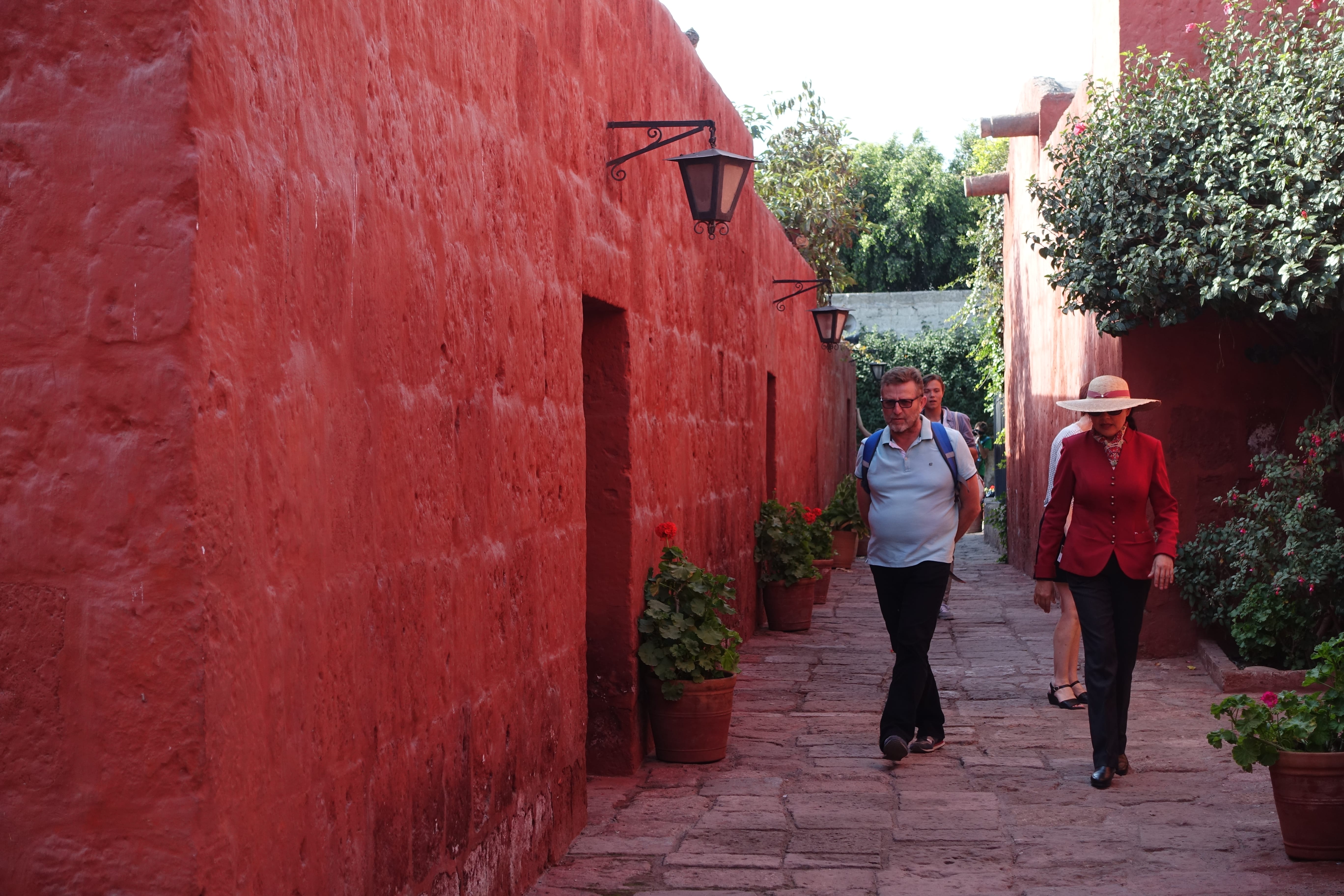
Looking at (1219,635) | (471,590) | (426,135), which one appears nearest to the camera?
(426,135)

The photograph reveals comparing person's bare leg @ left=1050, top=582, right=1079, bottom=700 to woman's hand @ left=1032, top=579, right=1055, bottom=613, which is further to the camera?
person's bare leg @ left=1050, top=582, right=1079, bottom=700

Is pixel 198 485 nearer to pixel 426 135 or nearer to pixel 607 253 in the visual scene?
pixel 426 135

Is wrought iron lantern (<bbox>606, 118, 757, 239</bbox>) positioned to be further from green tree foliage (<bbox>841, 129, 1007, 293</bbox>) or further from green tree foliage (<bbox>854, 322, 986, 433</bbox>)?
green tree foliage (<bbox>841, 129, 1007, 293</bbox>)

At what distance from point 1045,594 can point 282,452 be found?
12.7ft

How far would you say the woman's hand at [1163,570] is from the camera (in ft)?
17.0

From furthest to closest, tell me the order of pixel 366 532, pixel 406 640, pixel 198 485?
pixel 406 640, pixel 366 532, pixel 198 485

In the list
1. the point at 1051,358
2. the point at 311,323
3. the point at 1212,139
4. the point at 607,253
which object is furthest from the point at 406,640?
the point at 1051,358

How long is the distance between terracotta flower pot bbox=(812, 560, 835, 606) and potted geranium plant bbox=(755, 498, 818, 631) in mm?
1141

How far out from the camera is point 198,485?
2.19 m

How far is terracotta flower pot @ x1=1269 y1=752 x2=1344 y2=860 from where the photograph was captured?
165 inches

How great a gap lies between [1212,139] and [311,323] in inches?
228

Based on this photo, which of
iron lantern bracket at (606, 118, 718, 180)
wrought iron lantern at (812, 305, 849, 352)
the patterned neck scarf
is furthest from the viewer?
wrought iron lantern at (812, 305, 849, 352)

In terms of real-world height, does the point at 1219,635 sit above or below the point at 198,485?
below

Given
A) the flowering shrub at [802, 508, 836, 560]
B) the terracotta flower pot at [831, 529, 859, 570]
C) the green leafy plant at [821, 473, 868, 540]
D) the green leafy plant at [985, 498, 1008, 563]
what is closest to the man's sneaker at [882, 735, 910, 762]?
the flowering shrub at [802, 508, 836, 560]
